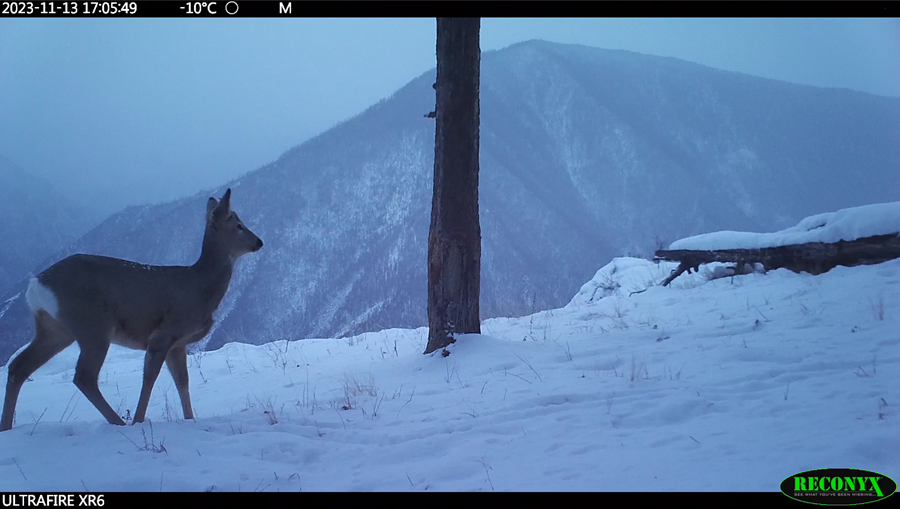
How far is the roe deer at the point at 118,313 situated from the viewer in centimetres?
441

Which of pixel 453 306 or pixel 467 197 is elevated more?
pixel 467 197

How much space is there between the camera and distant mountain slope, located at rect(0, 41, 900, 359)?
31.2 metres

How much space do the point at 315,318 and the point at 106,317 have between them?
24.1 metres

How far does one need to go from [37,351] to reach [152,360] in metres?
0.97

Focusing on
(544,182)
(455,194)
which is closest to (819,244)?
(455,194)

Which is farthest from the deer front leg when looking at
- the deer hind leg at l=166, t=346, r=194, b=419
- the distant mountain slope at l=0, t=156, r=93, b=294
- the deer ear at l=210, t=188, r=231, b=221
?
the distant mountain slope at l=0, t=156, r=93, b=294

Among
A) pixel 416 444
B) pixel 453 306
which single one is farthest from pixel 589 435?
pixel 453 306

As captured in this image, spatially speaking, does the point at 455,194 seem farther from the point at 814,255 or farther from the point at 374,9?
the point at 814,255

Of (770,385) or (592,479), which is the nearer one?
(592,479)

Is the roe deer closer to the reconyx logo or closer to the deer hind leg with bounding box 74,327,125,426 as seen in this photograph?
the deer hind leg with bounding box 74,327,125,426

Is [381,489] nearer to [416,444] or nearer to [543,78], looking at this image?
[416,444]

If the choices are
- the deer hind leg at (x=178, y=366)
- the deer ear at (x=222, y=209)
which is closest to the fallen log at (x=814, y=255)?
the deer ear at (x=222, y=209)

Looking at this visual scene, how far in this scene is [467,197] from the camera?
6613 millimetres

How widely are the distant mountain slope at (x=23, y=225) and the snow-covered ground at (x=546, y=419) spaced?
1664cm
